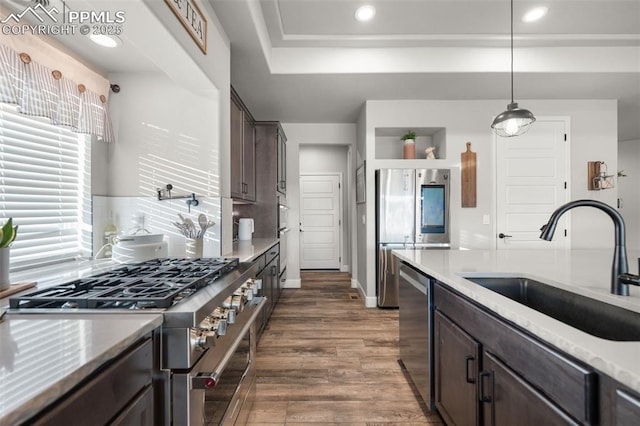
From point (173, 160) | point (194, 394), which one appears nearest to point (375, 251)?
point (173, 160)

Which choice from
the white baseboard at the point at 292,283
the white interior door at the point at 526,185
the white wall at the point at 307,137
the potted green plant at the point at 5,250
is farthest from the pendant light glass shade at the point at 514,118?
the white baseboard at the point at 292,283

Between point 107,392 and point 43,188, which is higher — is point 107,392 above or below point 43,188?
below

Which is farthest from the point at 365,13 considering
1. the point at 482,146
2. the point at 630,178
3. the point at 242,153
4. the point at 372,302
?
the point at 630,178

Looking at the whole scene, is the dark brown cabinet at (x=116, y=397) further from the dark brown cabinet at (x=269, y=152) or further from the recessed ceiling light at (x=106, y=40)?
the dark brown cabinet at (x=269, y=152)

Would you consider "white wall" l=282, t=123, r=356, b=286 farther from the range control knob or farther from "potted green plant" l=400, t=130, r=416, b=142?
the range control knob

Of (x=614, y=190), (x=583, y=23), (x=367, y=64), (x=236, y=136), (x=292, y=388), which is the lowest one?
(x=292, y=388)

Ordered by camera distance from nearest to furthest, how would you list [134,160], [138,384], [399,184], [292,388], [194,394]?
1. [138,384]
2. [194,394]
3. [292,388]
4. [134,160]
5. [399,184]

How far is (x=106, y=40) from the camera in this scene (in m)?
1.81

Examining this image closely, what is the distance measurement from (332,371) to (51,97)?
2.47 meters

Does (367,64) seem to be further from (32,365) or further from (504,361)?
(32,365)

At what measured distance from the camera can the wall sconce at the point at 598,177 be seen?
3.78m

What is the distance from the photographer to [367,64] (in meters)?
3.08

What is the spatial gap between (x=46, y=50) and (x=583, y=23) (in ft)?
13.5

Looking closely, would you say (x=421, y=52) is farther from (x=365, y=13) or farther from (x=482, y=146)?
(x=482, y=146)
